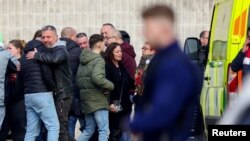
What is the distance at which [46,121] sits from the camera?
13.0m

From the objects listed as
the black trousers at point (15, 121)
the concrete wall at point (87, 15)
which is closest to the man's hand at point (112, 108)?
the black trousers at point (15, 121)

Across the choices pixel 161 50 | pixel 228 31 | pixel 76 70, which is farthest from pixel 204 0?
pixel 161 50

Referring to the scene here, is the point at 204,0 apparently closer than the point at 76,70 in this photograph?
No

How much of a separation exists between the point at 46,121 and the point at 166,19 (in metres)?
6.39

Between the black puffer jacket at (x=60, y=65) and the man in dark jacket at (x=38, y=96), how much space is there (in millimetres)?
125

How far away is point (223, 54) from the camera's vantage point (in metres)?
13.0

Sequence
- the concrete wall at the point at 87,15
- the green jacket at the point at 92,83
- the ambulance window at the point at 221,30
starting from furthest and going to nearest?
the concrete wall at the point at 87,15
the green jacket at the point at 92,83
the ambulance window at the point at 221,30

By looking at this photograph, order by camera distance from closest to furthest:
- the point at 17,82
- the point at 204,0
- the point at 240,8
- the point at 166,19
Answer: the point at 166,19, the point at 240,8, the point at 17,82, the point at 204,0

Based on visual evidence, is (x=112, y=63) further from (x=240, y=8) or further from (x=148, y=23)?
(x=148, y=23)

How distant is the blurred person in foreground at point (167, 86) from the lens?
21.9ft

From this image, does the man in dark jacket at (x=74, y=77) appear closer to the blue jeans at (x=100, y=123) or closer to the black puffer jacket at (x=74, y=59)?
the black puffer jacket at (x=74, y=59)

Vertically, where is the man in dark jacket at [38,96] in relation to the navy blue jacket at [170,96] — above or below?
below

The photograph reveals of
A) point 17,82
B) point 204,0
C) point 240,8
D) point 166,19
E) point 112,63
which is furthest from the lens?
point 204,0

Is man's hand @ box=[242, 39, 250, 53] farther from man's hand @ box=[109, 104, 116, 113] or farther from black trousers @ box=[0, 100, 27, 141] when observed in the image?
black trousers @ box=[0, 100, 27, 141]
